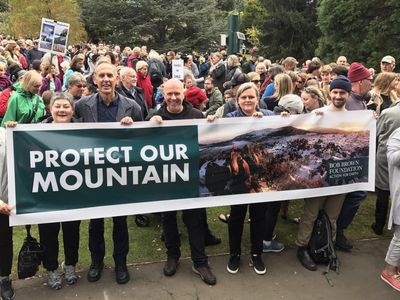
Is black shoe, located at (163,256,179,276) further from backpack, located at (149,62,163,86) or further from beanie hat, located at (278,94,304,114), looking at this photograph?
backpack, located at (149,62,163,86)

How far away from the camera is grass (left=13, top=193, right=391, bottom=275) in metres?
4.75

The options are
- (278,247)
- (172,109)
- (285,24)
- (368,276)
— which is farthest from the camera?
(285,24)

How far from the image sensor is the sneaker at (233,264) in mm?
4438

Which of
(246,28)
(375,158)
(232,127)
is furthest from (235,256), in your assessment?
(246,28)

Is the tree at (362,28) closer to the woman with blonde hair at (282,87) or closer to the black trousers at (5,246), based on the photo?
the woman with blonde hair at (282,87)

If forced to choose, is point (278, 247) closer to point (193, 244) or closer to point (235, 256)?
point (235, 256)

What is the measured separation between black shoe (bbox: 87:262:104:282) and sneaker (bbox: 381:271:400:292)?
2803 millimetres

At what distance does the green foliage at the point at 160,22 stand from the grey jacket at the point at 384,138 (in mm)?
28483

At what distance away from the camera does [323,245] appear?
4.62m

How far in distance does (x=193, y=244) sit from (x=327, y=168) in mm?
1613

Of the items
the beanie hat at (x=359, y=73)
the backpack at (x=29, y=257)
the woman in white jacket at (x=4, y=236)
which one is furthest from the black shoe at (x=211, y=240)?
the beanie hat at (x=359, y=73)

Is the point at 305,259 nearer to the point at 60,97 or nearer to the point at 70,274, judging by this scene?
the point at 70,274

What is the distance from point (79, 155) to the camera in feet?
12.6

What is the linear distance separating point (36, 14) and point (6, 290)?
101 feet
